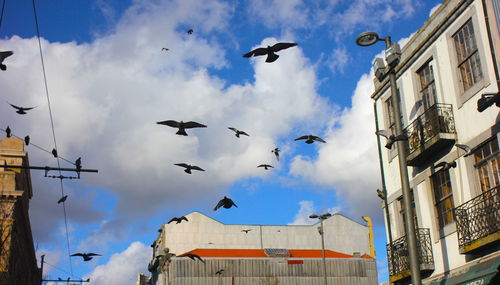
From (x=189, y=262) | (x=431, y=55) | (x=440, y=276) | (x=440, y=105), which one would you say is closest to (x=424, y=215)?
(x=440, y=276)

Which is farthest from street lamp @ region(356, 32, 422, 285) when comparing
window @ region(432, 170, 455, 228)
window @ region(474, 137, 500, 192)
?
window @ region(432, 170, 455, 228)

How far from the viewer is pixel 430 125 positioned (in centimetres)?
1848

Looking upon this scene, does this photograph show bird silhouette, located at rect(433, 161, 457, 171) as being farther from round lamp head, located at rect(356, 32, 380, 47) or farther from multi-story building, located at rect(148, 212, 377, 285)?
multi-story building, located at rect(148, 212, 377, 285)

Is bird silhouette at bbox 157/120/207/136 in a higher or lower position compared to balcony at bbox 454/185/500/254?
higher

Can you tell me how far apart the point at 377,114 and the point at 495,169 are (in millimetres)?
7827

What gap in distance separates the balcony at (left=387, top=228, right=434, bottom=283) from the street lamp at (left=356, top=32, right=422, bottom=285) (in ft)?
18.6

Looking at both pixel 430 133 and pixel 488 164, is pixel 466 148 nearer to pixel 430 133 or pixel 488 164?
pixel 488 164

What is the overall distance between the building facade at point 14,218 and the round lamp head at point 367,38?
2505cm

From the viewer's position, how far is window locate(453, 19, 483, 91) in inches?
679

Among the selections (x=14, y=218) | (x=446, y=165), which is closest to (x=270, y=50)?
(x=446, y=165)

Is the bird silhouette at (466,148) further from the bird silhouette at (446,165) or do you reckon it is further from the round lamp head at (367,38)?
the round lamp head at (367,38)

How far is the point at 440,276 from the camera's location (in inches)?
713

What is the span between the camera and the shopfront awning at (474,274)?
47.9 ft

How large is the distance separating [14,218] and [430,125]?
32164mm
